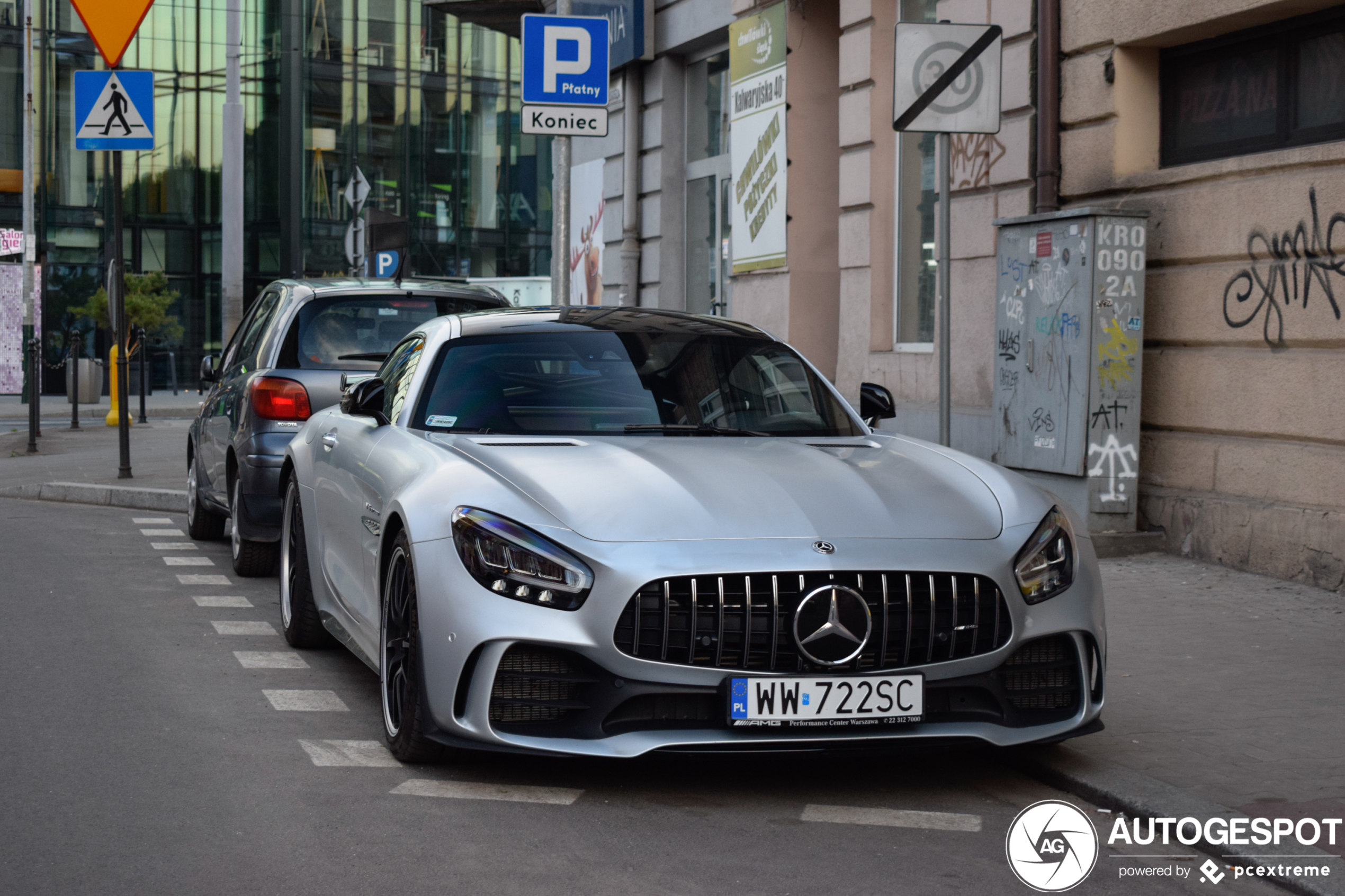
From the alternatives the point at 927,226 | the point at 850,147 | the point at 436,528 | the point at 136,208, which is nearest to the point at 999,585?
the point at 436,528

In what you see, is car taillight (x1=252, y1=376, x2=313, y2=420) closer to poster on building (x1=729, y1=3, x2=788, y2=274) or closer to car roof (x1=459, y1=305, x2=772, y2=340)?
car roof (x1=459, y1=305, x2=772, y2=340)

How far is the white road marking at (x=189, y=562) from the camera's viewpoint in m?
10.5

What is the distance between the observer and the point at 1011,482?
216 inches

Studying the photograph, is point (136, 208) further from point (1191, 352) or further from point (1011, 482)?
point (1011, 482)

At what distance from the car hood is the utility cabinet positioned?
458 centimetres

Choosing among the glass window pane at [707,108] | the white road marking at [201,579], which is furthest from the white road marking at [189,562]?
the glass window pane at [707,108]

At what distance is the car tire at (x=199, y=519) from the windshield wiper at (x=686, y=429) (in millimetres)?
6411

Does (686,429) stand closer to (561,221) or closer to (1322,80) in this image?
(1322,80)

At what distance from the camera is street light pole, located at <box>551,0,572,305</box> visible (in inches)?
498

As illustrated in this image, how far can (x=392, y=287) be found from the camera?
981 centimetres

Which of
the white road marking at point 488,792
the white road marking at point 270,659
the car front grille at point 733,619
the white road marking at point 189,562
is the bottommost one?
the white road marking at point 189,562

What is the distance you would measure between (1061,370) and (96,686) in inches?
232

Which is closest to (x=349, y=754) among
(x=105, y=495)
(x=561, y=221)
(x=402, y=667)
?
(x=402, y=667)

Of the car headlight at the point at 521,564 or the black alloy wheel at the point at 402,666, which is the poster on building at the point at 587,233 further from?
the car headlight at the point at 521,564
